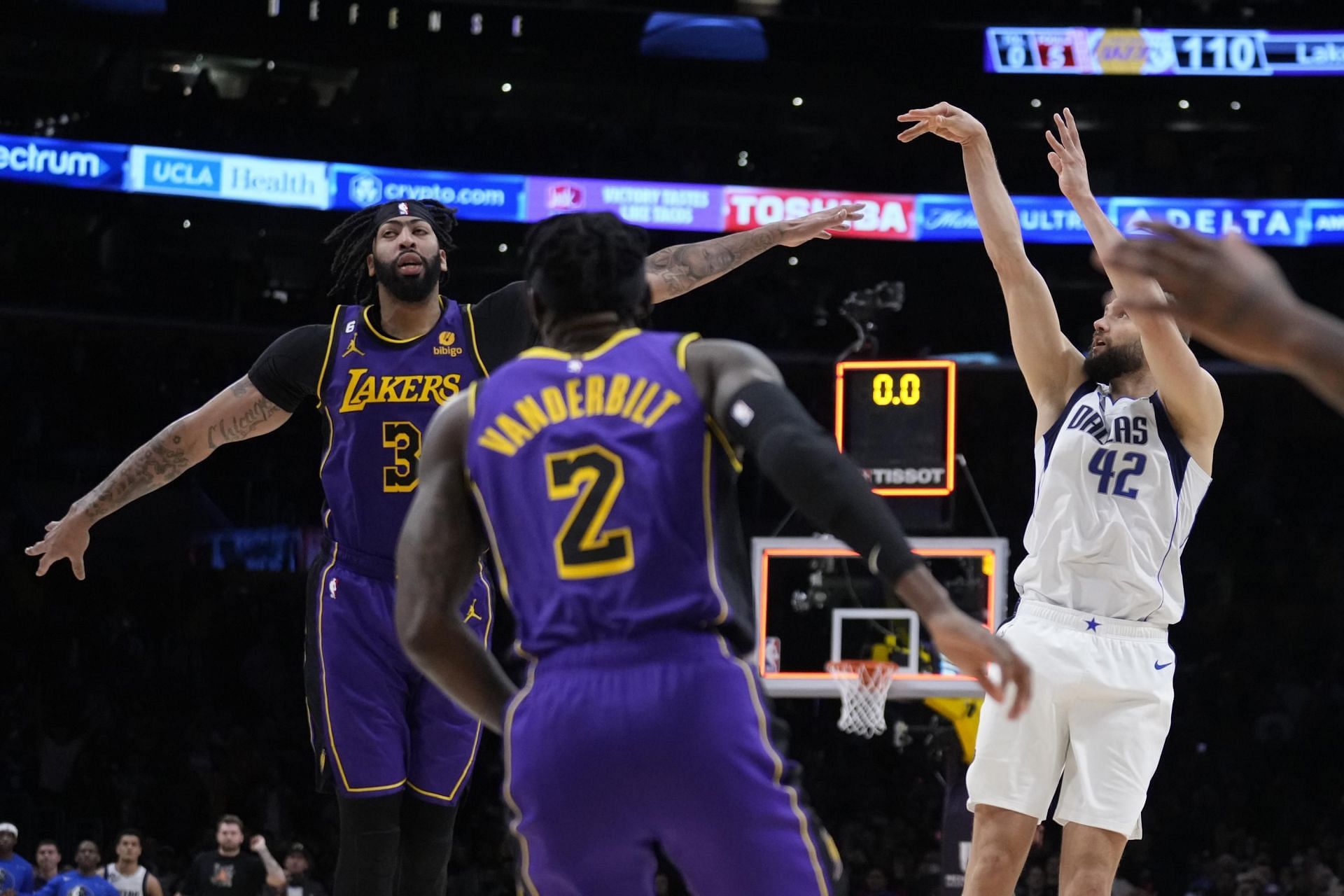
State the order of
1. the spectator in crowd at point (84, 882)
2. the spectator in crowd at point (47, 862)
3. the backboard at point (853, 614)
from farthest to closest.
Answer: the spectator in crowd at point (47, 862)
the spectator in crowd at point (84, 882)
the backboard at point (853, 614)

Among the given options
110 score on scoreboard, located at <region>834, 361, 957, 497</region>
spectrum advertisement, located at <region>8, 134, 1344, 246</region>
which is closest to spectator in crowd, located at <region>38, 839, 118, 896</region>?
110 score on scoreboard, located at <region>834, 361, 957, 497</region>

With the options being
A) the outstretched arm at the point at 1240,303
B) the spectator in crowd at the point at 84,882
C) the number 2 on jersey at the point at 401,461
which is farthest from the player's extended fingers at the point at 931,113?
the spectator in crowd at the point at 84,882

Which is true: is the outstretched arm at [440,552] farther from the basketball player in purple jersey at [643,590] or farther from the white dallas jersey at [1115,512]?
the white dallas jersey at [1115,512]

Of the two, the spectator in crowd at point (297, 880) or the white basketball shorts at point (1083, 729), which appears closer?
the white basketball shorts at point (1083, 729)

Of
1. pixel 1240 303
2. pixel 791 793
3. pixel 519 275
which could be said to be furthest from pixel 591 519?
pixel 519 275

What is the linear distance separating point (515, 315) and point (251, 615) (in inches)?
617

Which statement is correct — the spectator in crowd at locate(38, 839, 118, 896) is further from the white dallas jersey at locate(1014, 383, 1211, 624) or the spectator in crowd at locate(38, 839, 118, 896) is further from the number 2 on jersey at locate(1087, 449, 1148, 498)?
the number 2 on jersey at locate(1087, 449, 1148, 498)

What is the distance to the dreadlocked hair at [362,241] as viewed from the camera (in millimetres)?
5973

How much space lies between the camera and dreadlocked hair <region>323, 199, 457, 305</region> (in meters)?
5.97

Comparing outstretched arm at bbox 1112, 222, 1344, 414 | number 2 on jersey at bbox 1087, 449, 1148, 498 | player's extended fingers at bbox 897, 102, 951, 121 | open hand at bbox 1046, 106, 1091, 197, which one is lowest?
number 2 on jersey at bbox 1087, 449, 1148, 498

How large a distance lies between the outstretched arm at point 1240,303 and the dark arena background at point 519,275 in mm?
14327

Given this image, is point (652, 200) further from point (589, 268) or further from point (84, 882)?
point (589, 268)

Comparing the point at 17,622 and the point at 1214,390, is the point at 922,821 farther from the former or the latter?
the point at 1214,390

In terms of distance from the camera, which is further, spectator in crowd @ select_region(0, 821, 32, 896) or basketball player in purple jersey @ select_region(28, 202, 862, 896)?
spectator in crowd @ select_region(0, 821, 32, 896)
